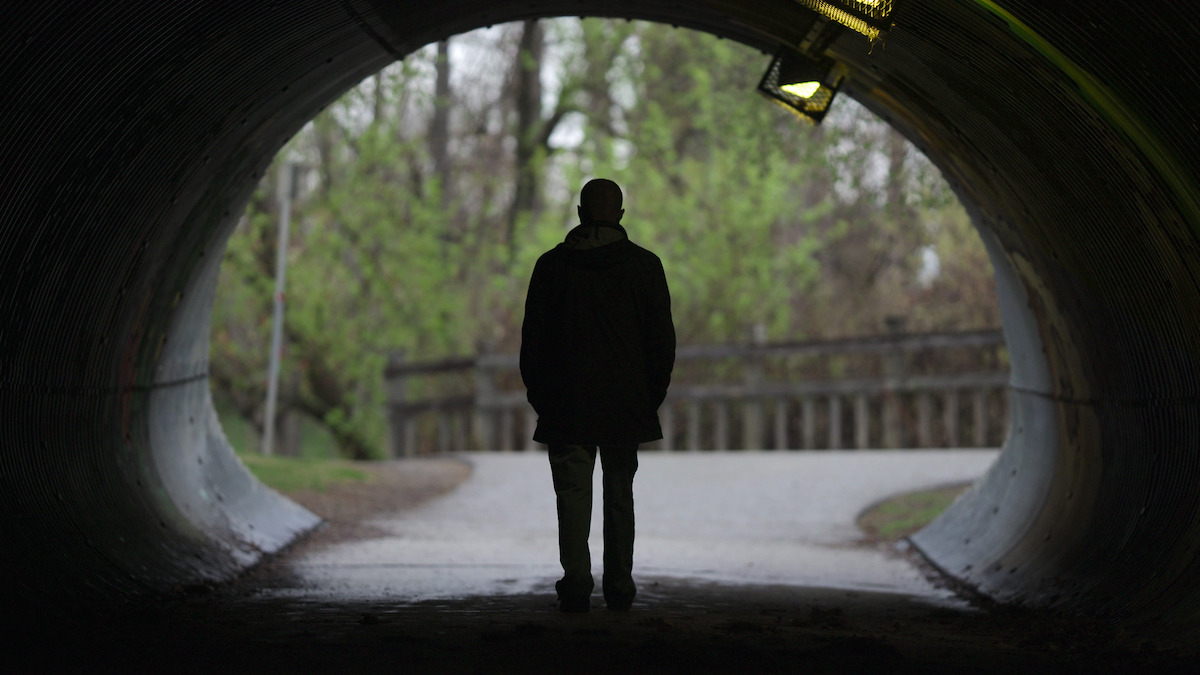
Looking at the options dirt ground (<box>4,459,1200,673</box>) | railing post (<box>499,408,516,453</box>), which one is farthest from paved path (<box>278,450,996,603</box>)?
railing post (<box>499,408,516,453</box>)

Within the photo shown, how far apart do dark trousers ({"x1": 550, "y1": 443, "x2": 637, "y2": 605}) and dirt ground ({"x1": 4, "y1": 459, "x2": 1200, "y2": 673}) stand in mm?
190

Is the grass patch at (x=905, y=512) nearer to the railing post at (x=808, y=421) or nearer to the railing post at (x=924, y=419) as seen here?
the railing post at (x=924, y=419)

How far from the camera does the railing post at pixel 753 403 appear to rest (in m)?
19.1

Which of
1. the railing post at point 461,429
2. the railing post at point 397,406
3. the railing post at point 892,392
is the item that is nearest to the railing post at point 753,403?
the railing post at point 892,392

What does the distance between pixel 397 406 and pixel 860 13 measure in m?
15.2

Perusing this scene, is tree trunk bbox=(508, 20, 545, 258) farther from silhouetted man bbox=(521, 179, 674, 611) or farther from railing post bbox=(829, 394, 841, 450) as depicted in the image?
silhouetted man bbox=(521, 179, 674, 611)

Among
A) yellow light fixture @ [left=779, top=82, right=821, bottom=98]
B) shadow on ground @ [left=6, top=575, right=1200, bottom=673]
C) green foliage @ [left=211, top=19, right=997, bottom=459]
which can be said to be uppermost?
green foliage @ [left=211, top=19, right=997, bottom=459]

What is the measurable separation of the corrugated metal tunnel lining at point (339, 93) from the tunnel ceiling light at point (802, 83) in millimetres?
160

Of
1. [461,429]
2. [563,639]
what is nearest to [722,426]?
[461,429]

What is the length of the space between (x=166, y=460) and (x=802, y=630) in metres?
4.42

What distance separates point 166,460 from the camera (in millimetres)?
8703

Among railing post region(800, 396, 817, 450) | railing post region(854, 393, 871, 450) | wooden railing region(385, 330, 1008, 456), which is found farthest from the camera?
railing post region(800, 396, 817, 450)

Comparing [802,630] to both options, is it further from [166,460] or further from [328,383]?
[328,383]

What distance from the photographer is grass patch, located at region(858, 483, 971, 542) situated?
12.3 metres
